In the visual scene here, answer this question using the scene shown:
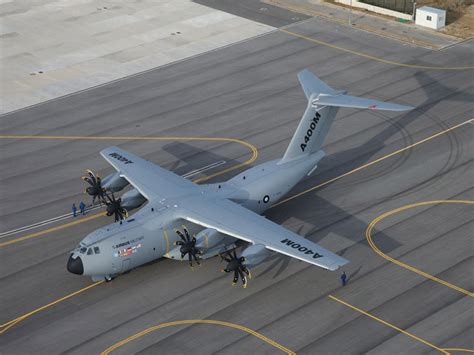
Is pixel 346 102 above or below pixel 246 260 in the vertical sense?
above

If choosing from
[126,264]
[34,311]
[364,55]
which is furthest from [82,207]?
[364,55]

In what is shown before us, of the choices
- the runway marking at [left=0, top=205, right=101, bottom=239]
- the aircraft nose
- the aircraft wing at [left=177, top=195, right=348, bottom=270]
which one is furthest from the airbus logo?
the aircraft nose

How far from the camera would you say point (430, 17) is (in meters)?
92.4

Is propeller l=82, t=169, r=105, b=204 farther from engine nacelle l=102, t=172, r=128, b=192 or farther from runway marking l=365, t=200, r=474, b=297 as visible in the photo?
runway marking l=365, t=200, r=474, b=297

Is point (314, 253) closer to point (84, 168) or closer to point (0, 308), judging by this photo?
point (0, 308)

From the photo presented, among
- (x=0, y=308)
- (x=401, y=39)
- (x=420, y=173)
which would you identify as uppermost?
(x=401, y=39)

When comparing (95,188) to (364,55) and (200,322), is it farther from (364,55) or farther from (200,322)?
(364,55)

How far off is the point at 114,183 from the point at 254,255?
51.7 feet

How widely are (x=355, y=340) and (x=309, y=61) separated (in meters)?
45.6

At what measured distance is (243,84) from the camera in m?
83.4

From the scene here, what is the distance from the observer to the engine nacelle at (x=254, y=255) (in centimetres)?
5091

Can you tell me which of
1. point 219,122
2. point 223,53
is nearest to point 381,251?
point 219,122

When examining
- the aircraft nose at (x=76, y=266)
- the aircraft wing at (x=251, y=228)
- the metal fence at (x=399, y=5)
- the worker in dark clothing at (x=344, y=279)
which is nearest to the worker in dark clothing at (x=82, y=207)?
the aircraft nose at (x=76, y=266)

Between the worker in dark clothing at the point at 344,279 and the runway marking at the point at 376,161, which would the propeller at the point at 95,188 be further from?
the worker in dark clothing at the point at 344,279
